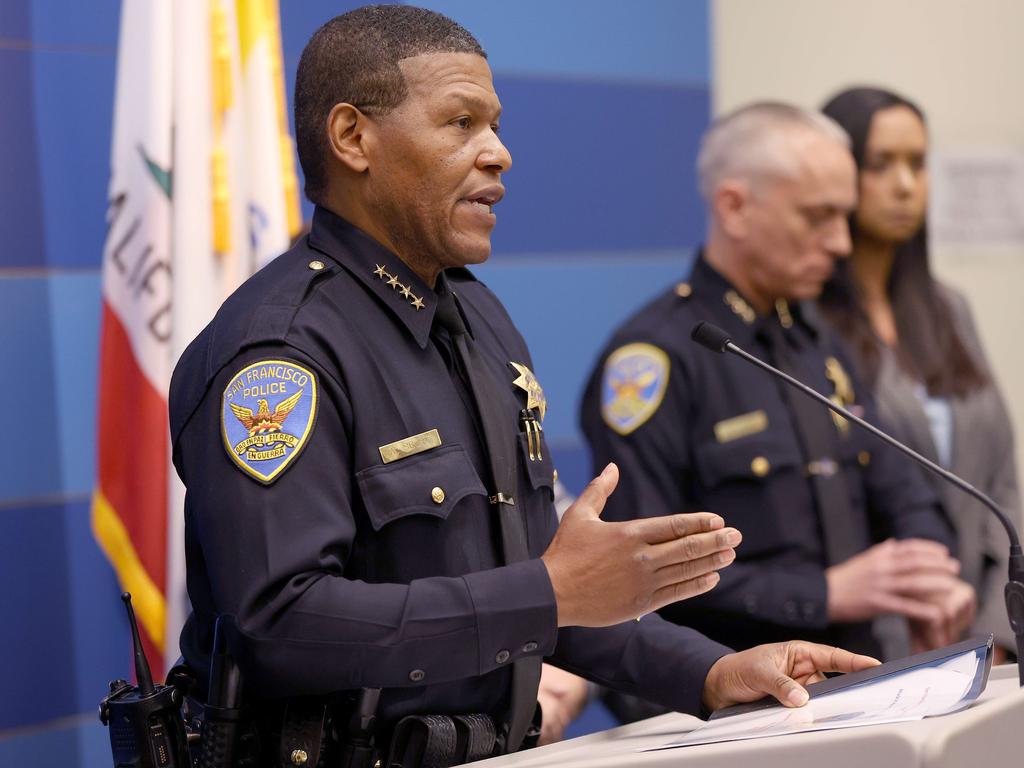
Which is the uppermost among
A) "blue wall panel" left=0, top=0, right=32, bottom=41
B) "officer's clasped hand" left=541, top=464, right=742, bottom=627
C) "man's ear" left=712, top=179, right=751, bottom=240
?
"blue wall panel" left=0, top=0, right=32, bottom=41

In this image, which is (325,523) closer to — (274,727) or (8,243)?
(274,727)

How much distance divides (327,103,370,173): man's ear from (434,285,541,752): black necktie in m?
0.18

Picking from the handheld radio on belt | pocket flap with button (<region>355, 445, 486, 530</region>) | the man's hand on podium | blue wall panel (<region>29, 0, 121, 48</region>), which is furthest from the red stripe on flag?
the man's hand on podium

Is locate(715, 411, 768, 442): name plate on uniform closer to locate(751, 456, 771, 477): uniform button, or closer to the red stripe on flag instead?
locate(751, 456, 771, 477): uniform button

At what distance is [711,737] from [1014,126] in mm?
3543

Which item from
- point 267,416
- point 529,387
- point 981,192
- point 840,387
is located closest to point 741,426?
point 840,387

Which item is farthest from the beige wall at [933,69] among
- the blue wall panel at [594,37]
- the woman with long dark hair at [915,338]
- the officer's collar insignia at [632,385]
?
the officer's collar insignia at [632,385]

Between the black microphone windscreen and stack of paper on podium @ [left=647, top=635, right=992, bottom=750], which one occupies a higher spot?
the black microphone windscreen

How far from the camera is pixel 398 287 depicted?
1613 mm

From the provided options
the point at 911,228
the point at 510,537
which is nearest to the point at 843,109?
the point at 911,228

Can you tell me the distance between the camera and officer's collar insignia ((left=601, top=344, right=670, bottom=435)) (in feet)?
8.64

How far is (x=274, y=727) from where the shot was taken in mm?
1504

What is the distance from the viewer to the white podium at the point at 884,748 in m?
1.16

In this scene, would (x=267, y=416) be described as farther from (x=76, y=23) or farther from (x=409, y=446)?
(x=76, y=23)
